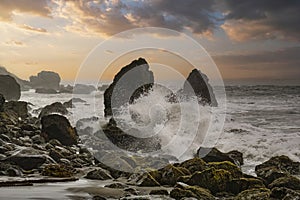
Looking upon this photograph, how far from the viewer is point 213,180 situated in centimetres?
944

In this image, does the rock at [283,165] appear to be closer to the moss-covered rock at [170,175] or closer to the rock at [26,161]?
the moss-covered rock at [170,175]

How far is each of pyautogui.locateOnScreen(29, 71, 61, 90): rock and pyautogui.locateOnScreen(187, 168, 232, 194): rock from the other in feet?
366

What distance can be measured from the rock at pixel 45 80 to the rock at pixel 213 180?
111541 mm

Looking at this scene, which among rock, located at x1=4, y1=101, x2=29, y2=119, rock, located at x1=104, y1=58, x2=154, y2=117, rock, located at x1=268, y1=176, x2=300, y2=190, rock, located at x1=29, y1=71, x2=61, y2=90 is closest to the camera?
rock, located at x1=268, y1=176, x2=300, y2=190

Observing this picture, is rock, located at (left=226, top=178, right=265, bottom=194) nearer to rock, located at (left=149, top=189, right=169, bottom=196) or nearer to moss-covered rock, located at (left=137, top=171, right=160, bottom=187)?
rock, located at (left=149, top=189, right=169, bottom=196)

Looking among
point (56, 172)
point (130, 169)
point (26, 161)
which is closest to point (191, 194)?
point (130, 169)

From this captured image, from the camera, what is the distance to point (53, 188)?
8.52 meters

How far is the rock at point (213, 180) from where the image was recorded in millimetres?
9359

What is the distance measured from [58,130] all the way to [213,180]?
10381 mm

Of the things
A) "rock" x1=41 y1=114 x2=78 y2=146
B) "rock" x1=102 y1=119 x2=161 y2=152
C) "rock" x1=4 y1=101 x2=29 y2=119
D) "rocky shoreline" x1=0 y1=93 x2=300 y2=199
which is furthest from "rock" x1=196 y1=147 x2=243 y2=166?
"rock" x1=4 y1=101 x2=29 y2=119

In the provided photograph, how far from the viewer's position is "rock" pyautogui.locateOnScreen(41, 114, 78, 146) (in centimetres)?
1769

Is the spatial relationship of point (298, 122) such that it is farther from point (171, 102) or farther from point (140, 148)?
point (140, 148)

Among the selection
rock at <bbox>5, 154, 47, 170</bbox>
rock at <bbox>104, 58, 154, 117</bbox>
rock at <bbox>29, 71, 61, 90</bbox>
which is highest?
rock at <bbox>29, 71, 61, 90</bbox>

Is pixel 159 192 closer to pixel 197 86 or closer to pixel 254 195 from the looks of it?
pixel 254 195
